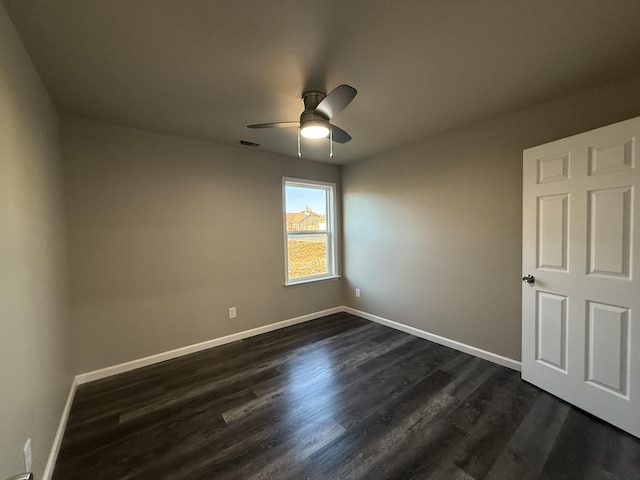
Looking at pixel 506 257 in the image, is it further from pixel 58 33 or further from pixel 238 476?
pixel 58 33

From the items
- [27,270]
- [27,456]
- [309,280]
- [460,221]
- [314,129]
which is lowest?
[27,456]

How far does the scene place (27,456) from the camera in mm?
1192

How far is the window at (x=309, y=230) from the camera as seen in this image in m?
3.74

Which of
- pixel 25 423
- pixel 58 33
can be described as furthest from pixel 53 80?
pixel 25 423

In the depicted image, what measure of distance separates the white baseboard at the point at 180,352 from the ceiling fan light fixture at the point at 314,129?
2555 millimetres

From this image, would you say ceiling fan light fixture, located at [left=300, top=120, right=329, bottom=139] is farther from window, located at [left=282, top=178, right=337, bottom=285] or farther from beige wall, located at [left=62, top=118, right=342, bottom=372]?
window, located at [left=282, top=178, right=337, bottom=285]

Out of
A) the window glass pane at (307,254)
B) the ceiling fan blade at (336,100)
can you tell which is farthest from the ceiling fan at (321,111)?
the window glass pane at (307,254)

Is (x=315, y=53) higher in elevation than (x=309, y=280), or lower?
higher

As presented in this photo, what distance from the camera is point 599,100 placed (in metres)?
1.97

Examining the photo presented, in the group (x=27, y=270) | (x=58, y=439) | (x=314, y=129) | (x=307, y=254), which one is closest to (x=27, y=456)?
(x=58, y=439)

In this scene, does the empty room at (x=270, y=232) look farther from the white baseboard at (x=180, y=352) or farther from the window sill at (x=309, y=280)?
the window sill at (x=309, y=280)

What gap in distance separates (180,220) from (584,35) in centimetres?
346

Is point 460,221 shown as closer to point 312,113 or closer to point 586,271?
point 586,271

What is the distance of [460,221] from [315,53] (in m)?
2.20
